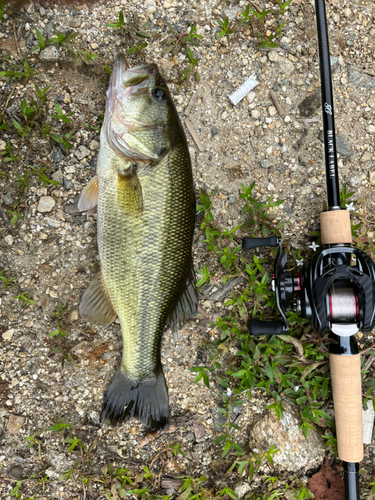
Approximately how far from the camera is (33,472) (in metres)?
2.74

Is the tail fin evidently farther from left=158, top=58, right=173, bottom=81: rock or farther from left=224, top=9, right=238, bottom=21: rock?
left=224, top=9, right=238, bottom=21: rock

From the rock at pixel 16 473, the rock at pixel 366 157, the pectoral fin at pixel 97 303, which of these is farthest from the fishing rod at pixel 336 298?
the rock at pixel 16 473

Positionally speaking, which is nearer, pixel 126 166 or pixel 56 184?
pixel 126 166

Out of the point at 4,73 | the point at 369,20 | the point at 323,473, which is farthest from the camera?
the point at 369,20

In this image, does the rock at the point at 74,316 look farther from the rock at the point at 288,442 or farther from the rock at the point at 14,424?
the rock at the point at 288,442

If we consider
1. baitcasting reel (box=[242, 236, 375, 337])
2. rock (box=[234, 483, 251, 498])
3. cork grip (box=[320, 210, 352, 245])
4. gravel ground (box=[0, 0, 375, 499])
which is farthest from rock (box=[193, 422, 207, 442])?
cork grip (box=[320, 210, 352, 245])

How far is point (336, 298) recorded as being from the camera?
2350mm

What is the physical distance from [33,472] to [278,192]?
2871 millimetres

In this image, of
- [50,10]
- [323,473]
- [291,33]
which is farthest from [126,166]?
[323,473]

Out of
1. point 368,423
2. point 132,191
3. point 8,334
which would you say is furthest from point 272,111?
point 8,334

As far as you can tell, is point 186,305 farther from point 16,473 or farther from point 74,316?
point 16,473

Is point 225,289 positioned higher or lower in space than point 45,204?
lower

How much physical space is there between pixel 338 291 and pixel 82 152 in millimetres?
2095

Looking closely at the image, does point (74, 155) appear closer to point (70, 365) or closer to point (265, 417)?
point (70, 365)
